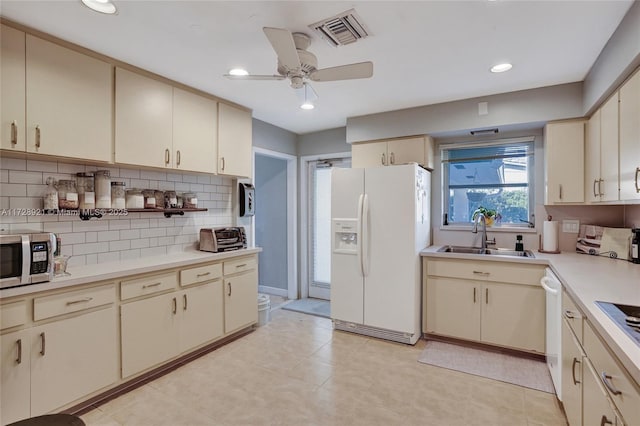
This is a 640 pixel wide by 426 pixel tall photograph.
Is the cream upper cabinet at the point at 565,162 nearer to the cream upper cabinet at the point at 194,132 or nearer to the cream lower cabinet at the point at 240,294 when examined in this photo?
the cream lower cabinet at the point at 240,294

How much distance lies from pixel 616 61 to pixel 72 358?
3881 millimetres

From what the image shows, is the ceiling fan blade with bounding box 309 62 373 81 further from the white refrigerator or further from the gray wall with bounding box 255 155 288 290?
the gray wall with bounding box 255 155 288 290

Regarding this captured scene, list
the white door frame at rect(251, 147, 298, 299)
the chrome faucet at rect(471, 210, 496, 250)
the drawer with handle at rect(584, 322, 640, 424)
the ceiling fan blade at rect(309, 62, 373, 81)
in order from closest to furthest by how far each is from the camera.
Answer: the drawer with handle at rect(584, 322, 640, 424) → the ceiling fan blade at rect(309, 62, 373, 81) → the chrome faucet at rect(471, 210, 496, 250) → the white door frame at rect(251, 147, 298, 299)

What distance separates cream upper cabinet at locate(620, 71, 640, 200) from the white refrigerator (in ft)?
4.86

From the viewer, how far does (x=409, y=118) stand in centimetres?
357

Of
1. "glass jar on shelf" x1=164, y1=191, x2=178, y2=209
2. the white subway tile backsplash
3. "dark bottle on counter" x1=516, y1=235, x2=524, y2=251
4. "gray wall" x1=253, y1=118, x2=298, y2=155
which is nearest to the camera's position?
the white subway tile backsplash

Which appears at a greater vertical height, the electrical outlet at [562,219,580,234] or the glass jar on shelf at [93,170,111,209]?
the glass jar on shelf at [93,170,111,209]

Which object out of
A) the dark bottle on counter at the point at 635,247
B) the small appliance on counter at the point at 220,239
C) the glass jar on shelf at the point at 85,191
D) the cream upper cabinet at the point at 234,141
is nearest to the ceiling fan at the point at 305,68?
the cream upper cabinet at the point at 234,141

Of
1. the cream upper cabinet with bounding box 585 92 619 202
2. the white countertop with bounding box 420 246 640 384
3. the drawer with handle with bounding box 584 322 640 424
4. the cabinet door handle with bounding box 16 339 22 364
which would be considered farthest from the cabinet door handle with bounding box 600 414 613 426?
the cabinet door handle with bounding box 16 339 22 364

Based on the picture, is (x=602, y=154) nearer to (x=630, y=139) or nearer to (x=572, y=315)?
(x=630, y=139)

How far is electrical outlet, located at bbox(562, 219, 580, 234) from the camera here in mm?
3135

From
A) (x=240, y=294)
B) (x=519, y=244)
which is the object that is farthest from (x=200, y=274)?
(x=519, y=244)

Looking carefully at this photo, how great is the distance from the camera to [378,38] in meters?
2.12

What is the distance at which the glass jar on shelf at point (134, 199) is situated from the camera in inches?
106
